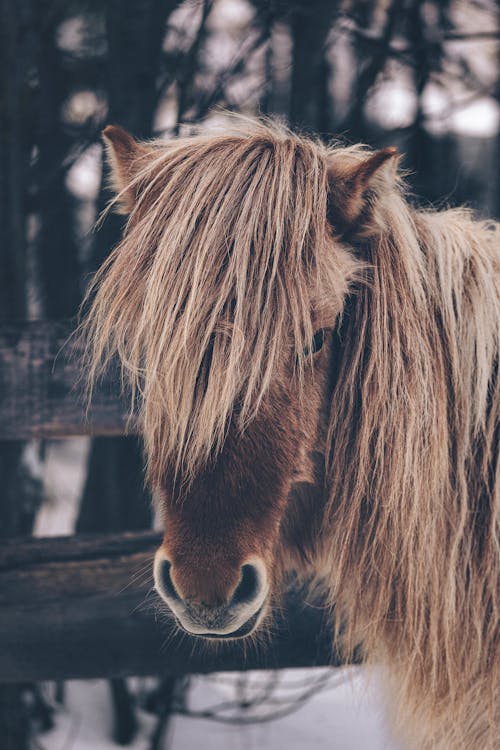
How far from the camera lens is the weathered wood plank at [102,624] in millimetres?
1687

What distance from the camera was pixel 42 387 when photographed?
1793 mm

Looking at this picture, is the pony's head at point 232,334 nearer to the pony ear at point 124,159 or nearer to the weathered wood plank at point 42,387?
the pony ear at point 124,159

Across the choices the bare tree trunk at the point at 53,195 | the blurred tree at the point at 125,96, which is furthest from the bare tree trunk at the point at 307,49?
the bare tree trunk at the point at 53,195

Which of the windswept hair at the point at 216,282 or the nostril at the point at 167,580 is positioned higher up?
the windswept hair at the point at 216,282

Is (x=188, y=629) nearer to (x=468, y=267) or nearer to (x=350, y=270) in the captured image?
(x=350, y=270)

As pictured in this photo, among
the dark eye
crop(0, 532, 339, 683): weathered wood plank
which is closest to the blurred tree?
crop(0, 532, 339, 683): weathered wood plank

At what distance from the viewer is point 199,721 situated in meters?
3.43

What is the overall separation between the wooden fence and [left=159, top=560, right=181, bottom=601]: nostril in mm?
368

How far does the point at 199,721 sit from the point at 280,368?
9.10 ft

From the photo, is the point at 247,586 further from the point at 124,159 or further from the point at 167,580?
the point at 124,159

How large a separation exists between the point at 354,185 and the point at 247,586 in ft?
2.63

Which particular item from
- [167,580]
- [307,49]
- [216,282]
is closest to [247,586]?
[167,580]

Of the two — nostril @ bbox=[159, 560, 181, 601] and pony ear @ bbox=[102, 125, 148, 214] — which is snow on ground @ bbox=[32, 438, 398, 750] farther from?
pony ear @ bbox=[102, 125, 148, 214]

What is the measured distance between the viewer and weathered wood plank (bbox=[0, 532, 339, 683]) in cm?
169
